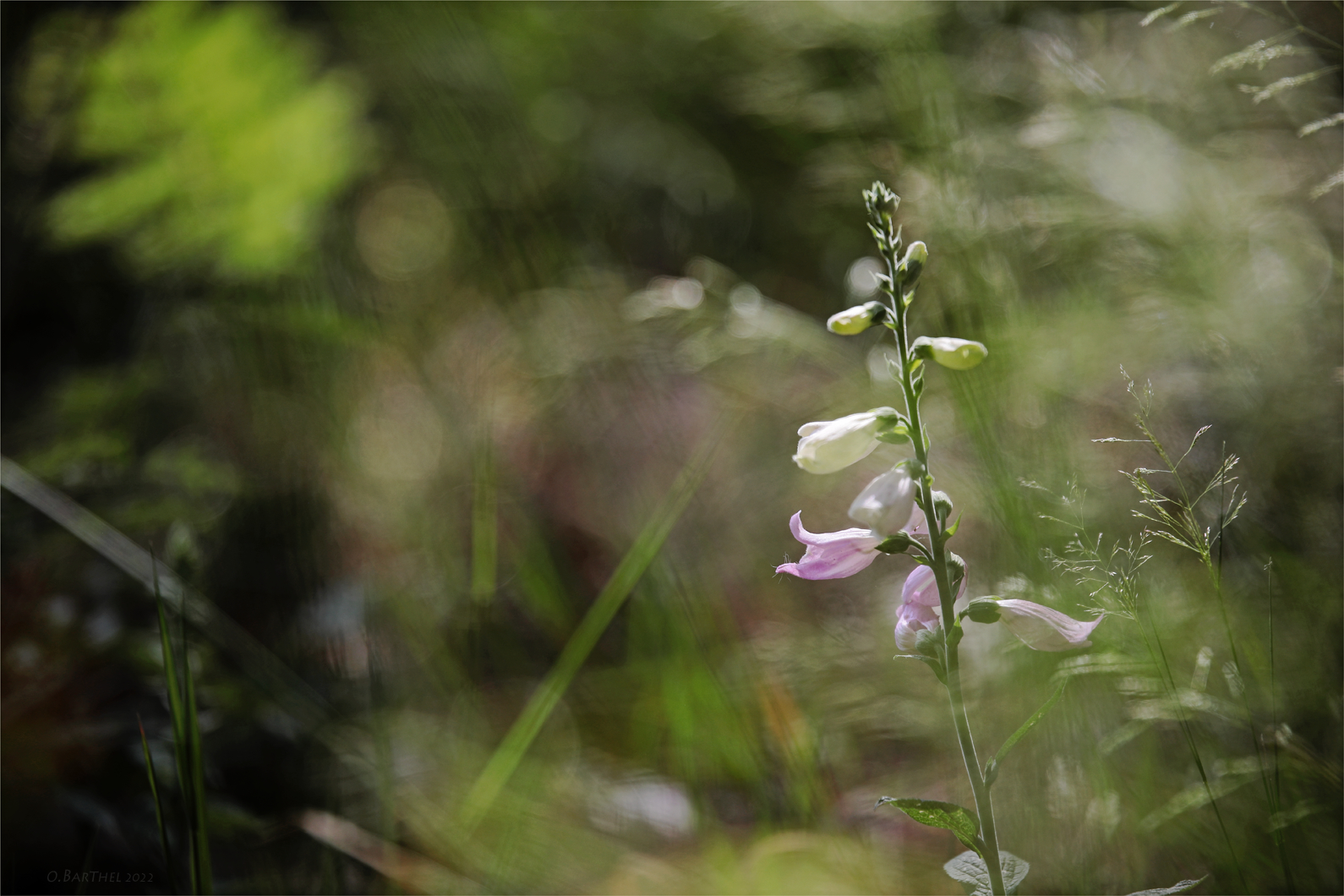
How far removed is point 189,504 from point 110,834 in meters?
0.64

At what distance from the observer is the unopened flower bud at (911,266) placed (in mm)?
598

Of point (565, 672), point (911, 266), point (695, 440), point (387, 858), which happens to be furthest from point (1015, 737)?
point (695, 440)

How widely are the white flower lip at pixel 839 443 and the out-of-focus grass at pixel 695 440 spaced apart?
15.0 inches

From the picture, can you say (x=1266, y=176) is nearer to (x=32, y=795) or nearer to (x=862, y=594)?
(x=862, y=594)

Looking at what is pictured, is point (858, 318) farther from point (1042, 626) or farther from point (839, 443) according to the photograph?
point (1042, 626)

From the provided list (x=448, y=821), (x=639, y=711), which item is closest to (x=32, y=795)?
(x=448, y=821)

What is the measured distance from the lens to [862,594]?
1.42 metres

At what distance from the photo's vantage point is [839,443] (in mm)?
583

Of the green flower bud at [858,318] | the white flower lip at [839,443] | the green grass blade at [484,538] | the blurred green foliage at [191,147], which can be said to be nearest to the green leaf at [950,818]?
the white flower lip at [839,443]

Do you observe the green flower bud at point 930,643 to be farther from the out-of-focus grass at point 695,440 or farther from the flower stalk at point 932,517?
the out-of-focus grass at point 695,440

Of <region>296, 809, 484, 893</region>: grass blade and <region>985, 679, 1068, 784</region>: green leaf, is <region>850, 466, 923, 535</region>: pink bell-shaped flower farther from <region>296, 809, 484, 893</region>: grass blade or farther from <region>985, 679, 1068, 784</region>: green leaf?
<region>296, 809, 484, 893</region>: grass blade

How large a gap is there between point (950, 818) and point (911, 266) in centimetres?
41

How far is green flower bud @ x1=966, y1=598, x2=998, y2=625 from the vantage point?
1.93 ft

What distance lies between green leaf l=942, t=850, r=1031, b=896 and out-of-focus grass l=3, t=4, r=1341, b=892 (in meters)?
0.22
